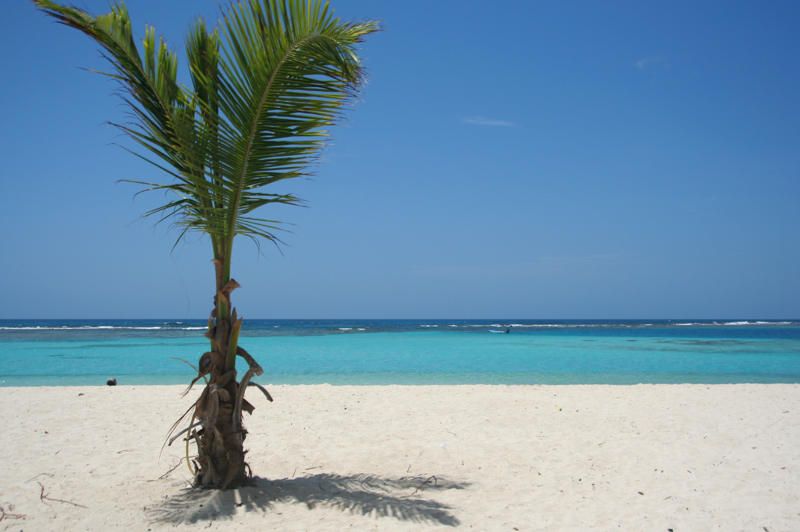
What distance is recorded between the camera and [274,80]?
3.09m

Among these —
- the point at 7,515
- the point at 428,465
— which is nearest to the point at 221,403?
the point at 7,515

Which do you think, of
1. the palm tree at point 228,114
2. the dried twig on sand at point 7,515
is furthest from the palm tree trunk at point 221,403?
the dried twig on sand at point 7,515

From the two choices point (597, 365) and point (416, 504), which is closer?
point (416, 504)

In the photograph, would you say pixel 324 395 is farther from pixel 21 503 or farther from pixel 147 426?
pixel 21 503

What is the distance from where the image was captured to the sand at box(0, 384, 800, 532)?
3.38 m

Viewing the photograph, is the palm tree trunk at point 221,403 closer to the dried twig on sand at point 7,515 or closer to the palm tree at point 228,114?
the palm tree at point 228,114

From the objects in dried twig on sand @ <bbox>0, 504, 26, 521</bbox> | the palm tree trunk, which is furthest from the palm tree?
dried twig on sand @ <bbox>0, 504, 26, 521</bbox>

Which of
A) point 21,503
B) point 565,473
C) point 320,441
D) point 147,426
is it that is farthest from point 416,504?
point 147,426

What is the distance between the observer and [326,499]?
367 centimetres

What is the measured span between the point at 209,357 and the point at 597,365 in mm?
14942

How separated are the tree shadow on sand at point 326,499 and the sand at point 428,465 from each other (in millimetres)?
18

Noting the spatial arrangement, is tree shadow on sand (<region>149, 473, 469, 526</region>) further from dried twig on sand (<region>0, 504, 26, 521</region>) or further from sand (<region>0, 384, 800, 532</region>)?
dried twig on sand (<region>0, 504, 26, 521</region>)

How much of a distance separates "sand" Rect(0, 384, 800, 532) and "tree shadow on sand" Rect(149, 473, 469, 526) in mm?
18

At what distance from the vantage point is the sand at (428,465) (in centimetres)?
338
